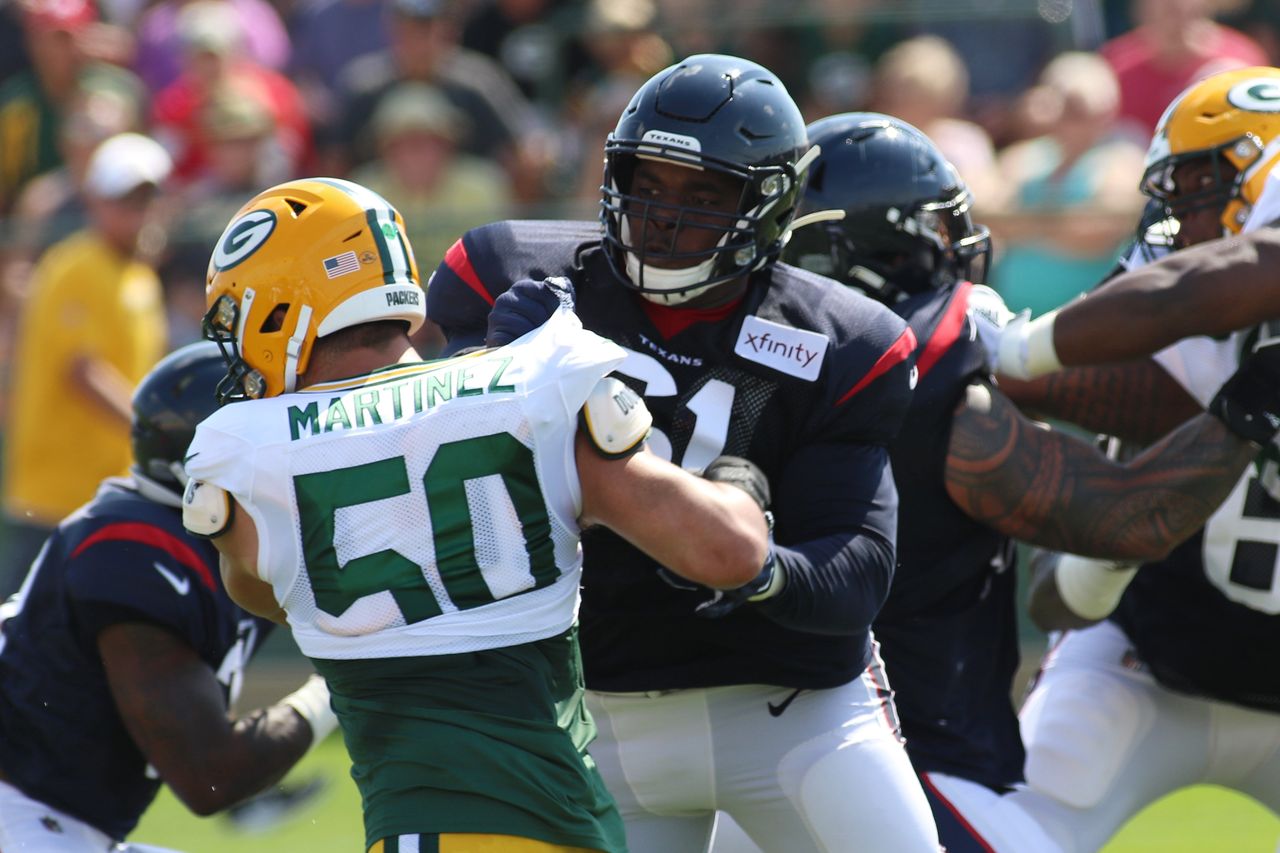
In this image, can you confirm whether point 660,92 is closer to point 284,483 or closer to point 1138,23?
point 284,483

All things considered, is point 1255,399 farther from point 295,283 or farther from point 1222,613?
point 295,283

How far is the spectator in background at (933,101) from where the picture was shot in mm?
8188

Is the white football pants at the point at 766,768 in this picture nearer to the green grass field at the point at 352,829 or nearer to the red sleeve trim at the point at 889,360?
the red sleeve trim at the point at 889,360

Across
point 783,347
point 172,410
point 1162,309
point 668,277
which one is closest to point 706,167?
point 668,277

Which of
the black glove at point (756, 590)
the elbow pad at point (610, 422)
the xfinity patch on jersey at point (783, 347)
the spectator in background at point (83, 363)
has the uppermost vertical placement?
the elbow pad at point (610, 422)

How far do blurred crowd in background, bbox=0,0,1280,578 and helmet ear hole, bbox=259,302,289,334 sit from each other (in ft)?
Answer: 16.3

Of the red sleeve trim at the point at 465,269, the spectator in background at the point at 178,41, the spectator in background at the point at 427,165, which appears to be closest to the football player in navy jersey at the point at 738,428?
the red sleeve trim at the point at 465,269

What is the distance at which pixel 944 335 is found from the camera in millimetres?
3693

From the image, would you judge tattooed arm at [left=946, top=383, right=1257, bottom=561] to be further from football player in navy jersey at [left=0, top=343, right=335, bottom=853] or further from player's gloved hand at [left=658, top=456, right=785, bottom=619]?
football player in navy jersey at [left=0, top=343, right=335, bottom=853]

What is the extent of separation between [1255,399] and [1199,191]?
0.68 metres

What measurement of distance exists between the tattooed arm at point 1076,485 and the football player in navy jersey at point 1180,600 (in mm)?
211

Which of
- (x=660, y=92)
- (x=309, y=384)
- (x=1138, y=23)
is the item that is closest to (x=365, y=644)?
(x=309, y=384)

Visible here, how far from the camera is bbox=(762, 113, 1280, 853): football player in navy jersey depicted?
3.70 metres

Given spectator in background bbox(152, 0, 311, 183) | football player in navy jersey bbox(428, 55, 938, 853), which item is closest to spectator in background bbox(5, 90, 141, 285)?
spectator in background bbox(152, 0, 311, 183)
